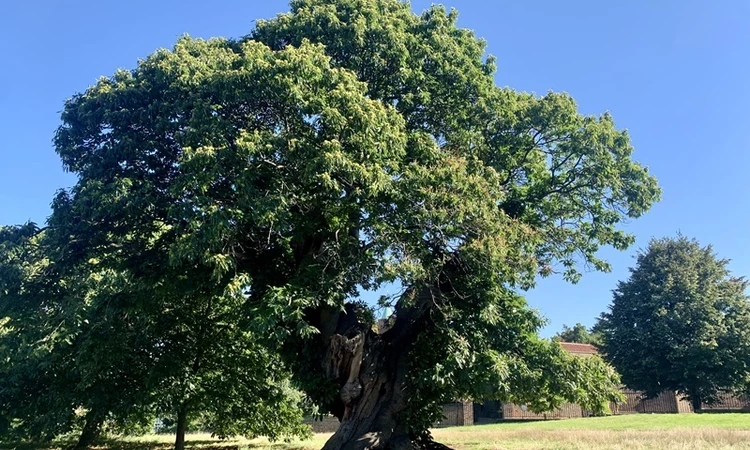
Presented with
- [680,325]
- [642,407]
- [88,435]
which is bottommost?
[88,435]

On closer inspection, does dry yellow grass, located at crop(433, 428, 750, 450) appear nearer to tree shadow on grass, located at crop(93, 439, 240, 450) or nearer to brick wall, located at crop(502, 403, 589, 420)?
tree shadow on grass, located at crop(93, 439, 240, 450)

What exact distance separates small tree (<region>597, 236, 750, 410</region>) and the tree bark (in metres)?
27.7

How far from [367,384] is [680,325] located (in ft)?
97.3

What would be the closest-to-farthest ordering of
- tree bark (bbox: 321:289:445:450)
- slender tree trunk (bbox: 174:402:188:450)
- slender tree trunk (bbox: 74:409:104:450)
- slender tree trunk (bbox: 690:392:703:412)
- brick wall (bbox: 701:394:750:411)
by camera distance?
tree bark (bbox: 321:289:445:450) < slender tree trunk (bbox: 174:402:188:450) < slender tree trunk (bbox: 74:409:104:450) < brick wall (bbox: 701:394:750:411) < slender tree trunk (bbox: 690:392:703:412)

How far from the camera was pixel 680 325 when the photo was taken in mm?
34000

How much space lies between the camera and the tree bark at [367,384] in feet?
38.9

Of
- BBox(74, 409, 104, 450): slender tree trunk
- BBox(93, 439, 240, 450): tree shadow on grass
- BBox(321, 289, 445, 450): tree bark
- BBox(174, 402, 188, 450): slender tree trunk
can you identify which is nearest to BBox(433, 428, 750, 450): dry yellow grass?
BBox(321, 289, 445, 450): tree bark

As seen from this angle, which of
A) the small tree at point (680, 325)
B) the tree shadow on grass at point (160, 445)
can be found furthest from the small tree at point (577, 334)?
the tree shadow on grass at point (160, 445)

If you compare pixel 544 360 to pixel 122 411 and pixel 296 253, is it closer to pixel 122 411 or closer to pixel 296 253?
pixel 296 253

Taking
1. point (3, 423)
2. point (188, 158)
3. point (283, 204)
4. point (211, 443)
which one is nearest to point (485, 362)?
point (283, 204)

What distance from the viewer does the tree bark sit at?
11867 mm

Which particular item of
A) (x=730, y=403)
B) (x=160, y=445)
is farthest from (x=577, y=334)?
(x=160, y=445)

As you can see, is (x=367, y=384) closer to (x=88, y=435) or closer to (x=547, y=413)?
(x=88, y=435)

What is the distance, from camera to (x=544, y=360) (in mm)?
11680
